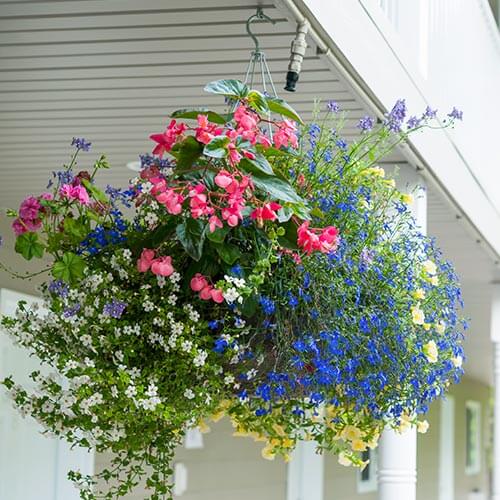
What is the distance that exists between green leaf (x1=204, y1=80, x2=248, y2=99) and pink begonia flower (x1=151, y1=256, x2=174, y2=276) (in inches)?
14.9

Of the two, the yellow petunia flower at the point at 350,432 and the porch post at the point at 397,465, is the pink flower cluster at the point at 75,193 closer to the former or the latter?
the yellow petunia flower at the point at 350,432

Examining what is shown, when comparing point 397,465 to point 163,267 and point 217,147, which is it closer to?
point 163,267

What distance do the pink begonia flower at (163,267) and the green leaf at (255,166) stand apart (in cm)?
26

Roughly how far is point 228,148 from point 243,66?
120 centimetres

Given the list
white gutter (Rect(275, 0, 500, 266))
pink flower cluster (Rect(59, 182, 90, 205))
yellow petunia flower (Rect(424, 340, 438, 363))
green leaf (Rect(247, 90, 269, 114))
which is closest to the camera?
green leaf (Rect(247, 90, 269, 114))

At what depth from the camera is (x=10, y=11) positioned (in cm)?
315

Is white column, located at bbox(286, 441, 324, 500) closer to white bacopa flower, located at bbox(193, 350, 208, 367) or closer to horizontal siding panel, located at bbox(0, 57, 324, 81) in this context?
horizontal siding panel, located at bbox(0, 57, 324, 81)

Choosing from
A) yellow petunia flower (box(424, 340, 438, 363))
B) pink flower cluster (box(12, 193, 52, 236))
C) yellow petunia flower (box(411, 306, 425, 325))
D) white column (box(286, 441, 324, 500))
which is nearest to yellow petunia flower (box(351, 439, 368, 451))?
yellow petunia flower (box(424, 340, 438, 363))

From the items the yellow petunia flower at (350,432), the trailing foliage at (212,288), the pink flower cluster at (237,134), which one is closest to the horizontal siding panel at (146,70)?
the trailing foliage at (212,288)

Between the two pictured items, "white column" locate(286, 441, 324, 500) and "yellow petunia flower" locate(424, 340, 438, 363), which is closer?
"yellow petunia flower" locate(424, 340, 438, 363)

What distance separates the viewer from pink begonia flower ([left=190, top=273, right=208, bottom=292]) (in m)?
2.42

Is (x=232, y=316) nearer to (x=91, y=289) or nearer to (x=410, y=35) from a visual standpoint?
(x=91, y=289)

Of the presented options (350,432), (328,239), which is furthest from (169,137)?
(350,432)

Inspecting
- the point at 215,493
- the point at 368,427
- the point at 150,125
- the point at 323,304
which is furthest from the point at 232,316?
the point at 215,493
